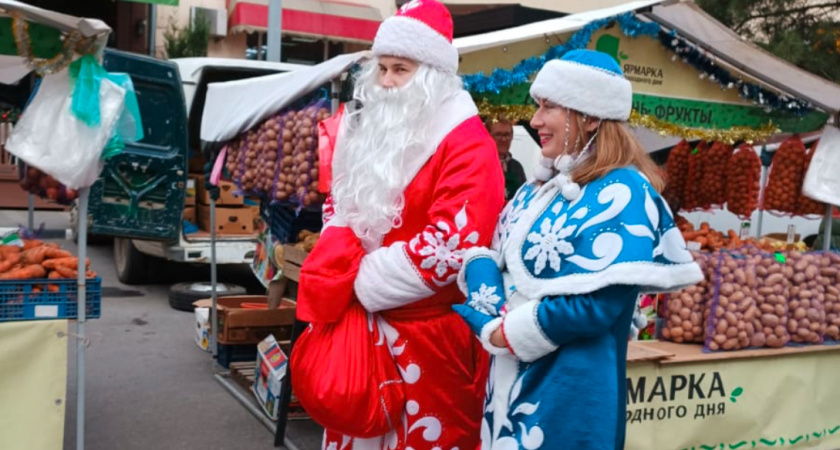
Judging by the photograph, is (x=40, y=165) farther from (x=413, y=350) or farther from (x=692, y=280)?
(x=692, y=280)

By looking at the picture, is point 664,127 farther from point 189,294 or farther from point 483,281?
point 189,294

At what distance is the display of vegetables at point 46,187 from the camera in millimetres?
4512

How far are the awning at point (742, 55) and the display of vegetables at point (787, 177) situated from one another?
418 mm

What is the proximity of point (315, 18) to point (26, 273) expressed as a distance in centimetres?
1567

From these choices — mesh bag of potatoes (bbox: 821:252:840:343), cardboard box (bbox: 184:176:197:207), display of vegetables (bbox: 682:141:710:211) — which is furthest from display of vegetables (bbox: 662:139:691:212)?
cardboard box (bbox: 184:176:197:207)

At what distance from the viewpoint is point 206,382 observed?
607 cm

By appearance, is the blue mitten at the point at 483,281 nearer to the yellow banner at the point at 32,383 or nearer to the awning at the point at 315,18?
the yellow banner at the point at 32,383

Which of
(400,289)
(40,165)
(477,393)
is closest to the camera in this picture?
(400,289)

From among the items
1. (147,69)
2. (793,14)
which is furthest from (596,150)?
(793,14)

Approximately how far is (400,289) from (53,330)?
1966 mm

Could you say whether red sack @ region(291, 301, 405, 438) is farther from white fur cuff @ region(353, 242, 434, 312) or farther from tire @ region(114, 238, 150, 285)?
tire @ region(114, 238, 150, 285)

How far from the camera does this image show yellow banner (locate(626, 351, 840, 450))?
4.10 metres

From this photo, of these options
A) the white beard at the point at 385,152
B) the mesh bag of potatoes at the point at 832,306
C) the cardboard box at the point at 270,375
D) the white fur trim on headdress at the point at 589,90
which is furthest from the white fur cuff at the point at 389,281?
the mesh bag of potatoes at the point at 832,306

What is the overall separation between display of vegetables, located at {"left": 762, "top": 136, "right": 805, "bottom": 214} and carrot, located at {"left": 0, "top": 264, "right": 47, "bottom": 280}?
4711 millimetres
